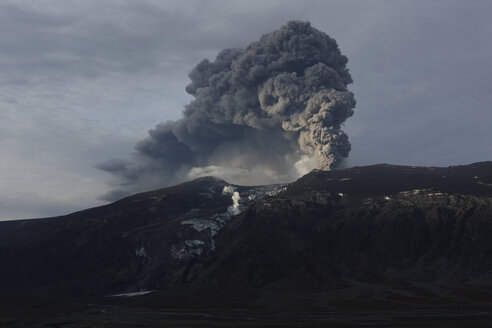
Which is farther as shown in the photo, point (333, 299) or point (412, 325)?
point (333, 299)

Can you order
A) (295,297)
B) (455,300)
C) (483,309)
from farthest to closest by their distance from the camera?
(295,297)
(455,300)
(483,309)

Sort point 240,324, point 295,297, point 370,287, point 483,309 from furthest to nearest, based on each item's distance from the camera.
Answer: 1. point 370,287
2. point 295,297
3. point 483,309
4. point 240,324

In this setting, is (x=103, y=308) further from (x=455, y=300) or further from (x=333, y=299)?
(x=455, y=300)

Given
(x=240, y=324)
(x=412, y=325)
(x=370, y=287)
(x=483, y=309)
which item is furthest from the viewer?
(x=370, y=287)

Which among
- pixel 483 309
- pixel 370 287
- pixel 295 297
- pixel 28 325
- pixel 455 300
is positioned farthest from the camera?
pixel 370 287

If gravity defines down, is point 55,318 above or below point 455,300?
above

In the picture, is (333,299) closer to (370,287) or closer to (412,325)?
(370,287)

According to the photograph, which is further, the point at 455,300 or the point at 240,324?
the point at 455,300

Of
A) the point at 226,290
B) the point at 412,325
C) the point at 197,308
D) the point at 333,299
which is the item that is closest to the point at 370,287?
the point at 333,299

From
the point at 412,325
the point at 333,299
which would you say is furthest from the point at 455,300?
the point at 412,325
